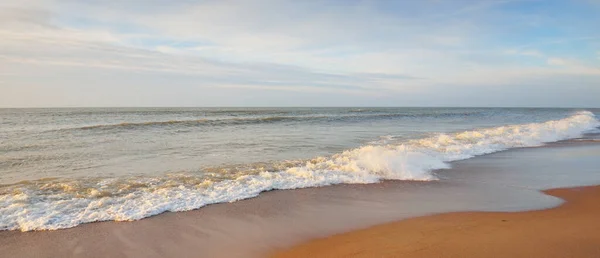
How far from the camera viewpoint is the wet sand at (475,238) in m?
4.04

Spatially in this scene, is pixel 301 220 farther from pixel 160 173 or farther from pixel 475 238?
pixel 160 173

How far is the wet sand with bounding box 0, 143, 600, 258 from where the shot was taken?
14.0ft

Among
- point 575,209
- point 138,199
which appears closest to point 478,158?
point 575,209

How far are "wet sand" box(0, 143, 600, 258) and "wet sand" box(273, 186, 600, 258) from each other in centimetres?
4

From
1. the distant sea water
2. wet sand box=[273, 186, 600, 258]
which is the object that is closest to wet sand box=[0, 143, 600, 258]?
wet sand box=[273, 186, 600, 258]

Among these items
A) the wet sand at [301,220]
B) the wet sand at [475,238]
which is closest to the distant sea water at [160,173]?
the wet sand at [301,220]

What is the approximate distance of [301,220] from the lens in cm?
528

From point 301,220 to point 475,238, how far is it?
7.77 feet

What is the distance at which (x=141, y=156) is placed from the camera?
10.8 m

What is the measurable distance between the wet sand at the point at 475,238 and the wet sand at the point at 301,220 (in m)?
0.04

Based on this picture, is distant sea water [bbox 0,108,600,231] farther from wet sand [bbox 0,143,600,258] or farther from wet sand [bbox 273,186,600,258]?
wet sand [bbox 273,186,600,258]

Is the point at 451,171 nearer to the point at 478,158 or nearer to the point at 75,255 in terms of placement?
the point at 478,158

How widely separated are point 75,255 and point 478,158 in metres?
10.8

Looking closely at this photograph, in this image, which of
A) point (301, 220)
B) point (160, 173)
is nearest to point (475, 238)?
point (301, 220)
